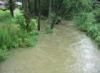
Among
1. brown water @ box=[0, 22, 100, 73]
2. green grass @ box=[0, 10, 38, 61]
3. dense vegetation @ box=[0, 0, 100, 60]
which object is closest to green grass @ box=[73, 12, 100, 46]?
dense vegetation @ box=[0, 0, 100, 60]

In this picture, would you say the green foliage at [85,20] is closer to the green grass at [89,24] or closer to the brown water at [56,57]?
the green grass at [89,24]

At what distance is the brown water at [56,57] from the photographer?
14047 millimetres

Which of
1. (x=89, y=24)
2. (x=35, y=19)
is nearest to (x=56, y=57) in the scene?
(x=89, y=24)

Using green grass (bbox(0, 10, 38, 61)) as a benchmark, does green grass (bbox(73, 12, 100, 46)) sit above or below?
below

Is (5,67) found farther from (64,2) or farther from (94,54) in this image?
(64,2)

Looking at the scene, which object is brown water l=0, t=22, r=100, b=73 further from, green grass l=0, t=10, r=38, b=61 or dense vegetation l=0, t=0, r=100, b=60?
dense vegetation l=0, t=0, r=100, b=60

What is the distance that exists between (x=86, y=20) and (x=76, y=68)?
13120 mm

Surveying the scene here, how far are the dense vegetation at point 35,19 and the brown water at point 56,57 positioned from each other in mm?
802

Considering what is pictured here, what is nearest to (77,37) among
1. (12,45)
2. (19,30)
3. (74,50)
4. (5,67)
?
(74,50)

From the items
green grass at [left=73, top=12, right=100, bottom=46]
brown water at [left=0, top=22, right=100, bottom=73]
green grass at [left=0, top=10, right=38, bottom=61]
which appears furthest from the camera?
green grass at [left=73, top=12, right=100, bottom=46]

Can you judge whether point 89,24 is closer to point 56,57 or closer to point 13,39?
point 56,57

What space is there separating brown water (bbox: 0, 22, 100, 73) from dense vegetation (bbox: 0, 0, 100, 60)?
0.80 metres

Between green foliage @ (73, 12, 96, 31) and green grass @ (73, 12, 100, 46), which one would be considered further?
green foliage @ (73, 12, 96, 31)

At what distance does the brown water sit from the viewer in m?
14.0
